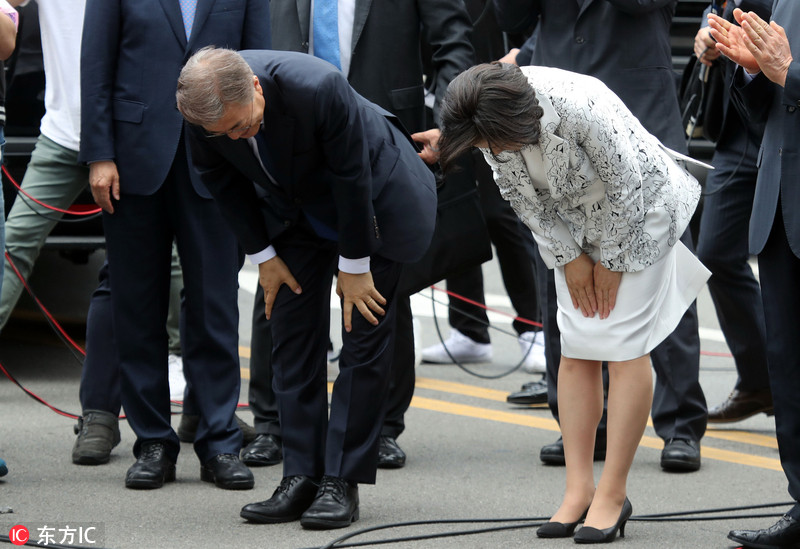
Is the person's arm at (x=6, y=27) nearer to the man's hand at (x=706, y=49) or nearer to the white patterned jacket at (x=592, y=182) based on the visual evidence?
the white patterned jacket at (x=592, y=182)

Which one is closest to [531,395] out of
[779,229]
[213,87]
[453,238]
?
[453,238]

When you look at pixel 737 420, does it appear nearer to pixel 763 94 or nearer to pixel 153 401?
pixel 763 94

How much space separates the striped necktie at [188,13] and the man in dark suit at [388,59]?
474 mm

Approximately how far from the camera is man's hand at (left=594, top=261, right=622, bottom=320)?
12.0 feet

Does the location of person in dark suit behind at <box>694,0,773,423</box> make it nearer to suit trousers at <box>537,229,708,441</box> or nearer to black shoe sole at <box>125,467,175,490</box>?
suit trousers at <box>537,229,708,441</box>

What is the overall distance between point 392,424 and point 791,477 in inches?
64.2

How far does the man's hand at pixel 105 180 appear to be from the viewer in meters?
4.11

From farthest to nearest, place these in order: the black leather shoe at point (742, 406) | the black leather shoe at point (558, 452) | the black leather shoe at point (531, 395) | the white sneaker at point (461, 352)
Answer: the white sneaker at point (461, 352) → the black leather shoe at point (531, 395) → the black leather shoe at point (742, 406) → the black leather shoe at point (558, 452)

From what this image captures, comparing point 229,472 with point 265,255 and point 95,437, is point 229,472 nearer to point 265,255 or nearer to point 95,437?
point 95,437

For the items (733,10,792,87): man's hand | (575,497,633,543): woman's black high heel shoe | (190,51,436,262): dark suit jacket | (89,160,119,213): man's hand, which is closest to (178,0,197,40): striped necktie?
(89,160,119,213): man's hand

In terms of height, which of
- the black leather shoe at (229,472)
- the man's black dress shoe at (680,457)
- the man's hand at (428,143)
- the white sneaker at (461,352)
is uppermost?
the man's hand at (428,143)

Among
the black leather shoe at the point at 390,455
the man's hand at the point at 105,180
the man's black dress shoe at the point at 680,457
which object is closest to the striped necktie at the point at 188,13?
the man's hand at the point at 105,180

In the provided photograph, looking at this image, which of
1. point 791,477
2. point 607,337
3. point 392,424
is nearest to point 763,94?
point 607,337

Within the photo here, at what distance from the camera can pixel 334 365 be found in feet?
20.8
